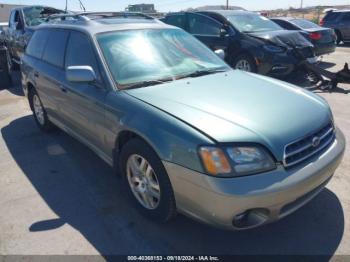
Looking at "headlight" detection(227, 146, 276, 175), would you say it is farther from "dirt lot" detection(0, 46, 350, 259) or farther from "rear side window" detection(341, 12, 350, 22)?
"rear side window" detection(341, 12, 350, 22)

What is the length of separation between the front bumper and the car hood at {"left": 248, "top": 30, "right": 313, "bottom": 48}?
573 centimetres

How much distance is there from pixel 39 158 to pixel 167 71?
2.29 m

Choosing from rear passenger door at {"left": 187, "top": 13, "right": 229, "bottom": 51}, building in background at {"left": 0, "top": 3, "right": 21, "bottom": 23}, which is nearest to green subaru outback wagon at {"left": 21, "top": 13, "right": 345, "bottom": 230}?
rear passenger door at {"left": 187, "top": 13, "right": 229, "bottom": 51}

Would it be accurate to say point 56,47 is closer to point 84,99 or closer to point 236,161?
point 84,99

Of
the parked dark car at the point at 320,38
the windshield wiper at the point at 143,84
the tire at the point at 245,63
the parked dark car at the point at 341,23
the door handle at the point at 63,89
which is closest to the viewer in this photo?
the windshield wiper at the point at 143,84

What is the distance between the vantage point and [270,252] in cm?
280

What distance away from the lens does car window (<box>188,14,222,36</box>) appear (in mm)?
8609

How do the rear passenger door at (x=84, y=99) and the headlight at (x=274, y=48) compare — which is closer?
the rear passenger door at (x=84, y=99)

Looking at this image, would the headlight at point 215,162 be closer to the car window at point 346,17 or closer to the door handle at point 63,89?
the door handle at point 63,89

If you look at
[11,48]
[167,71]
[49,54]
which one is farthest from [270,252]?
[11,48]

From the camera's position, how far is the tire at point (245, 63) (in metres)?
7.94

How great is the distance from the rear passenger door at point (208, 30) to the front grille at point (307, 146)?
5720 mm

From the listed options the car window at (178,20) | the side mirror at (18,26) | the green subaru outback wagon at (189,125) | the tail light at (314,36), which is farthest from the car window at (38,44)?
the tail light at (314,36)

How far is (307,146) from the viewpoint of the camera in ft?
8.98
